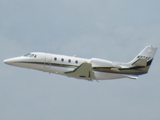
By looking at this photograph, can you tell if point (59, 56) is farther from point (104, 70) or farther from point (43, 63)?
point (104, 70)

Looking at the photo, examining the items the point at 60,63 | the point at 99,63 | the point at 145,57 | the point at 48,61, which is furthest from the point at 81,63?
the point at 145,57

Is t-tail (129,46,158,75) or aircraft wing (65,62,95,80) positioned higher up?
t-tail (129,46,158,75)

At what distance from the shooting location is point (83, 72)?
4219cm

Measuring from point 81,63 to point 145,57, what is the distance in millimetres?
8052

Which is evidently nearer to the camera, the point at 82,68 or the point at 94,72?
the point at 82,68

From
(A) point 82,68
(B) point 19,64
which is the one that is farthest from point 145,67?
(B) point 19,64

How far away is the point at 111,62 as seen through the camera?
4469 centimetres

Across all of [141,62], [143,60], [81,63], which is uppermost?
[143,60]

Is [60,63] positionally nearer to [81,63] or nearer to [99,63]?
[81,63]

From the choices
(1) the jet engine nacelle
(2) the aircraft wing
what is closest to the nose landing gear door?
(2) the aircraft wing

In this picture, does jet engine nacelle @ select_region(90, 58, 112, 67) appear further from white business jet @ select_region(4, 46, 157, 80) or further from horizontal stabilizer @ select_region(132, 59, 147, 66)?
horizontal stabilizer @ select_region(132, 59, 147, 66)

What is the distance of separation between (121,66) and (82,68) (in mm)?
5978

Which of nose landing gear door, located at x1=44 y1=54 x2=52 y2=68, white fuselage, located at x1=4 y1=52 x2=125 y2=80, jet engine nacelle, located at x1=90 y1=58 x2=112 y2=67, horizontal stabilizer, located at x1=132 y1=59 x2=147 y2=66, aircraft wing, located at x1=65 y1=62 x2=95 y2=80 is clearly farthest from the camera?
horizontal stabilizer, located at x1=132 y1=59 x2=147 y2=66

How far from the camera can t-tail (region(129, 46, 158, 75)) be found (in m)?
45.3
